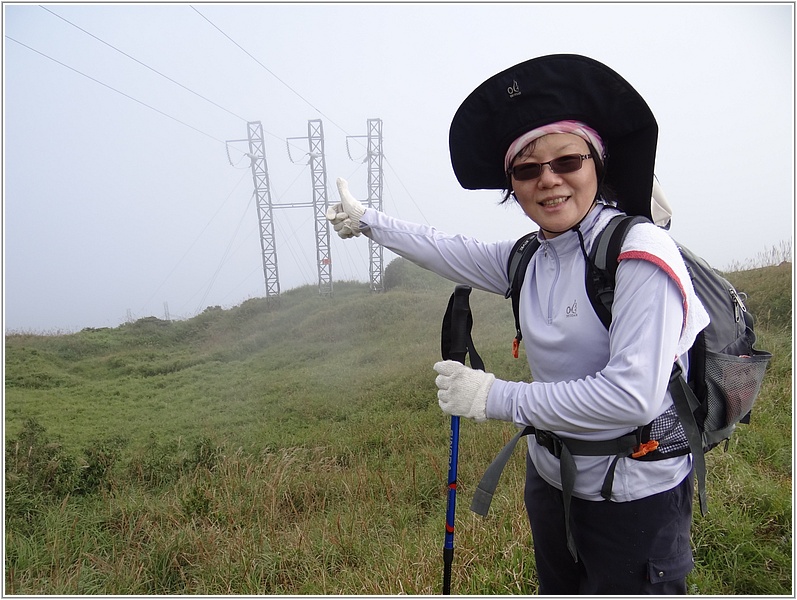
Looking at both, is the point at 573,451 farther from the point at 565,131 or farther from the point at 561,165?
the point at 565,131

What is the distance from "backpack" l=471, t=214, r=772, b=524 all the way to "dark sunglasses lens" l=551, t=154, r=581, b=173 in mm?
206

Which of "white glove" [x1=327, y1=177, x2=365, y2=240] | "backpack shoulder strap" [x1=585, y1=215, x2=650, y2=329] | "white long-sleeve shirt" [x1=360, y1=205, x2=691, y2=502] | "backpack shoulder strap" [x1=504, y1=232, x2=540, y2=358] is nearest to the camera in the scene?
"white long-sleeve shirt" [x1=360, y1=205, x2=691, y2=502]

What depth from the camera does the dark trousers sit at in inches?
57.8

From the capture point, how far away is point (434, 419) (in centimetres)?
579

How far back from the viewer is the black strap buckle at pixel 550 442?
61.0 inches

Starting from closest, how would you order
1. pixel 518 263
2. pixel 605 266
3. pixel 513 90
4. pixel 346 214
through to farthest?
1. pixel 605 266
2. pixel 513 90
3. pixel 518 263
4. pixel 346 214

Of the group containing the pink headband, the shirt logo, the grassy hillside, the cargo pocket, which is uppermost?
the shirt logo

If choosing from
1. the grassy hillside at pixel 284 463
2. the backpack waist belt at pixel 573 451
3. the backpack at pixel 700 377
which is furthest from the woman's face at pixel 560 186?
the grassy hillside at pixel 284 463

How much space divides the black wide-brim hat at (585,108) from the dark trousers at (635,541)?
0.96 meters

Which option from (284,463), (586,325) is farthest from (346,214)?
(284,463)

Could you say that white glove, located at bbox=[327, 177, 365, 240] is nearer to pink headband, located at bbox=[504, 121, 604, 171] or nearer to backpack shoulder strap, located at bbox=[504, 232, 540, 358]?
backpack shoulder strap, located at bbox=[504, 232, 540, 358]

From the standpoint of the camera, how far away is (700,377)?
1.43 metres

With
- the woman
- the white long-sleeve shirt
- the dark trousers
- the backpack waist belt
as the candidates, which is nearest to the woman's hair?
the woman

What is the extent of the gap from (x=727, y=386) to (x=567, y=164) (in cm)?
85
